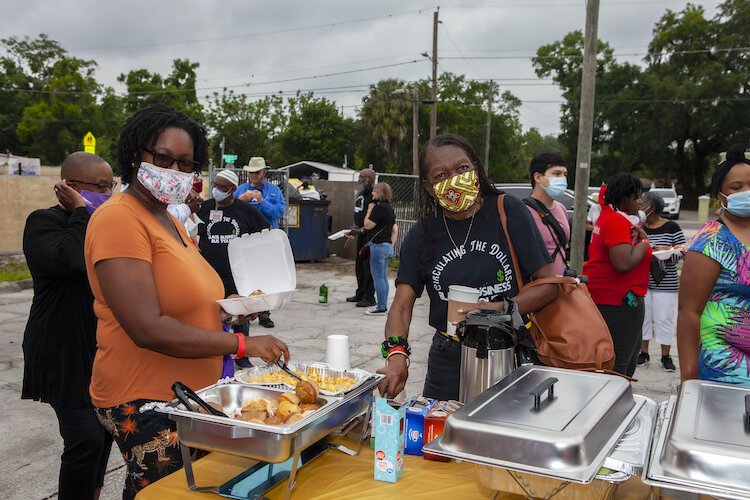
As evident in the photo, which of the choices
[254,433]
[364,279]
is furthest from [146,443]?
[364,279]

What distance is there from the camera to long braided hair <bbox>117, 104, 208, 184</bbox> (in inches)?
87.6

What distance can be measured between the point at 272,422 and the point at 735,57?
48305 millimetres

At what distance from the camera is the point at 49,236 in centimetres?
287

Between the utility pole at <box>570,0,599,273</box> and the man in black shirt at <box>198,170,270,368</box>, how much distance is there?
6221 millimetres

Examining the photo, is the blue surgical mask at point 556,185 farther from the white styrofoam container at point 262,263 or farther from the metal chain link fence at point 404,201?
the metal chain link fence at point 404,201

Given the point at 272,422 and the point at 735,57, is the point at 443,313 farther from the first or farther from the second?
the point at 735,57

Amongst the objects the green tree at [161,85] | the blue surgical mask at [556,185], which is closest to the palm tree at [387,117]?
the green tree at [161,85]

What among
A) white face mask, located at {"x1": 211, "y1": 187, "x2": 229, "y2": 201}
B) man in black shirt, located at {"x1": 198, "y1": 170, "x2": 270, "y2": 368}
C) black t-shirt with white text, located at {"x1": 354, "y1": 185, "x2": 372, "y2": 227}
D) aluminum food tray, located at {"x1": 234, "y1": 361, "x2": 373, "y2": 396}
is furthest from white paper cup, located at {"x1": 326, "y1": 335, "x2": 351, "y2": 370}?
black t-shirt with white text, located at {"x1": 354, "y1": 185, "x2": 372, "y2": 227}

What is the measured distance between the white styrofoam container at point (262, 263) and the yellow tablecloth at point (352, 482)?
691 millimetres

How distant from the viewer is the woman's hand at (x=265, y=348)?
2162mm

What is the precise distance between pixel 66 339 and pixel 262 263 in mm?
1049

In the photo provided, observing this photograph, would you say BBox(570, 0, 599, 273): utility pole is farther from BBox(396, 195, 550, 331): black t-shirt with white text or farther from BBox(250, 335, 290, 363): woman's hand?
BBox(250, 335, 290, 363): woman's hand

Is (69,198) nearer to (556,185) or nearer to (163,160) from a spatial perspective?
(163,160)

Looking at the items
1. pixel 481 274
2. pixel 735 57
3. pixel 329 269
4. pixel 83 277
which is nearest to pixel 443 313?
pixel 481 274
